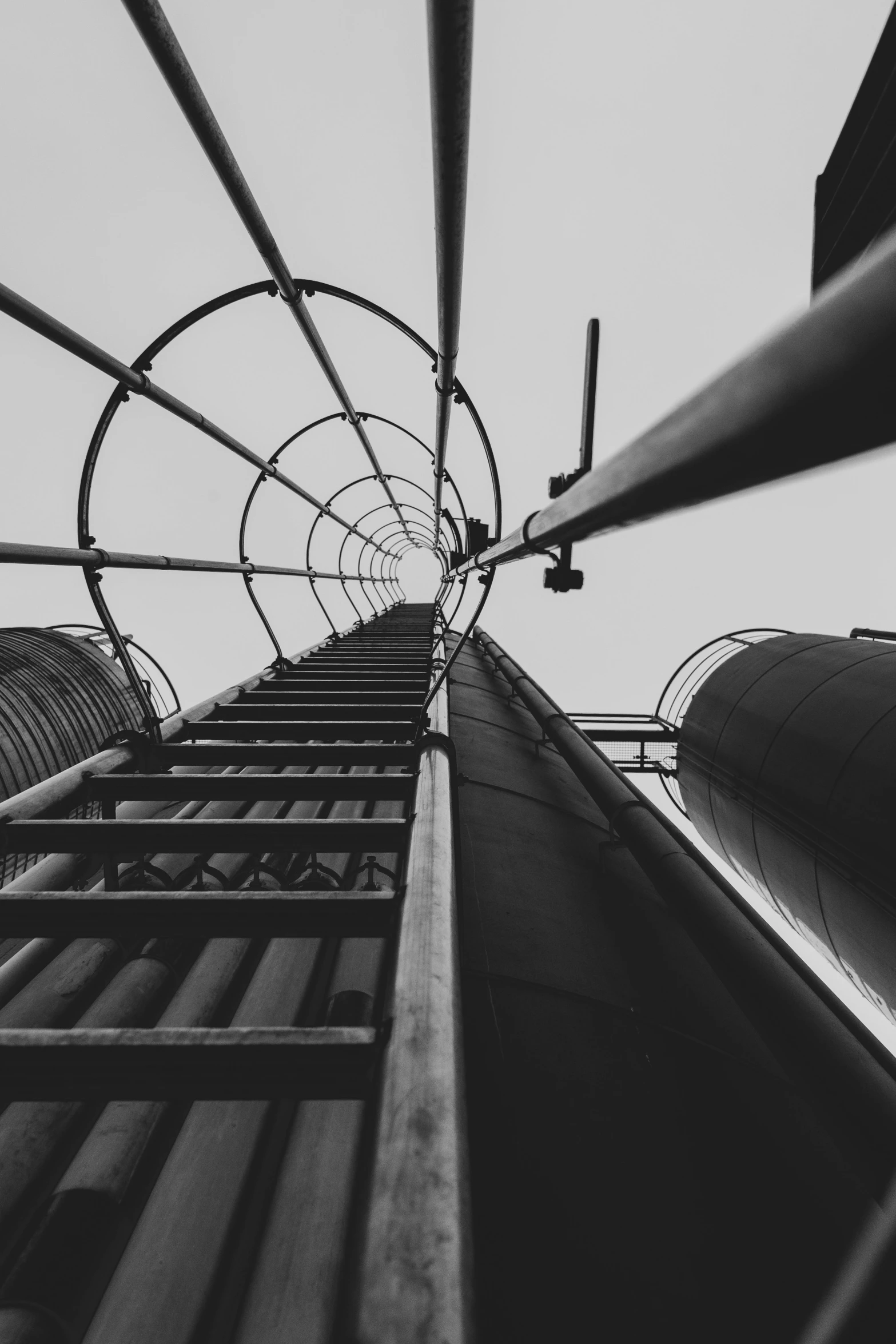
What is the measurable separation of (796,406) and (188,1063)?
165 centimetres

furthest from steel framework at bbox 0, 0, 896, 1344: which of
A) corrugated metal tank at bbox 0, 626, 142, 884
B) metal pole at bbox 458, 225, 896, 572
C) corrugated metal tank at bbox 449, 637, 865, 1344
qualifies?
corrugated metal tank at bbox 0, 626, 142, 884

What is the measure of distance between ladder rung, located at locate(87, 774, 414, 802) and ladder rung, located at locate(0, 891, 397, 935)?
0.84m

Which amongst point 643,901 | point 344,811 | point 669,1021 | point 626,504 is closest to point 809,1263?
point 669,1021

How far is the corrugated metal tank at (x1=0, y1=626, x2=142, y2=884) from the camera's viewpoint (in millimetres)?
11023

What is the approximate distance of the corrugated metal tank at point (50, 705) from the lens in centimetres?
1102

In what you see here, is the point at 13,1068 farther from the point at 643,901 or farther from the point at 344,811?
the point at 344,811

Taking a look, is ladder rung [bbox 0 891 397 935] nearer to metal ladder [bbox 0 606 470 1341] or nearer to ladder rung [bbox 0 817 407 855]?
metal ladder [bbox 0 606 470 1341]

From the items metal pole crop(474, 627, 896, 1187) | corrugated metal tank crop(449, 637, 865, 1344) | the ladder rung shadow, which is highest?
the ladder rung shadow

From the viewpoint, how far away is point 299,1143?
73.2 inches

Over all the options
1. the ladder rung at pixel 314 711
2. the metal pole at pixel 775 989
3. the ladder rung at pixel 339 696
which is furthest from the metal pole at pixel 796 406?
the ladder rung at pixel 339 696

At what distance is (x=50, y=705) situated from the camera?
41.3ft

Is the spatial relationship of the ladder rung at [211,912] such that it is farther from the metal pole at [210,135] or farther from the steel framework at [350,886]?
the metal pole at [210,135]

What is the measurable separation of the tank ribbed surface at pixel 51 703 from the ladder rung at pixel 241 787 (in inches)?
371

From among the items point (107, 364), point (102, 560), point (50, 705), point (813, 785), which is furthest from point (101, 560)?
point (50, 705)
